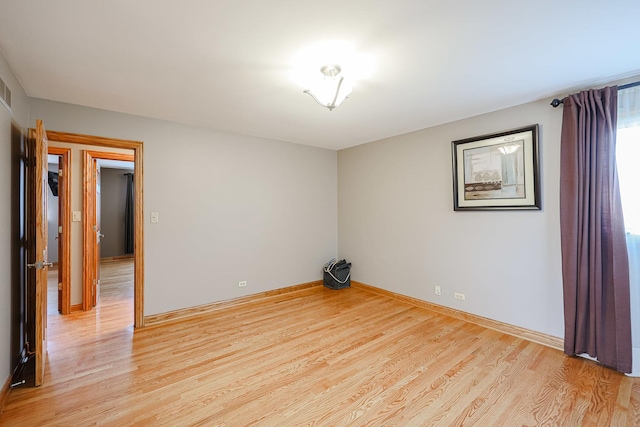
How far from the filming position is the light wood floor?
1844 millimetres

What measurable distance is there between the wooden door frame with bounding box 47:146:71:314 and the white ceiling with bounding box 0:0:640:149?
4.01 ft

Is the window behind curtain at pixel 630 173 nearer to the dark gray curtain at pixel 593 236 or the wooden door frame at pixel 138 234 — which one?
the dark gray curtain at pixel 593 236

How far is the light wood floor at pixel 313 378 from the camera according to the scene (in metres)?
1.84

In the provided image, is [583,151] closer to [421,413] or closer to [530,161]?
[530,161]

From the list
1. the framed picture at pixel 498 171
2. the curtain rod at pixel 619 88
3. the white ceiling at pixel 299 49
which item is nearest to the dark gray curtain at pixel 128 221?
the white ceiling at pixel 299 49

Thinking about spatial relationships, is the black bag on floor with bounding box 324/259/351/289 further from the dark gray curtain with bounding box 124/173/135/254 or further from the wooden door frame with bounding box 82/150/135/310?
the dark gray curtain with bounding box 124/173/135/254

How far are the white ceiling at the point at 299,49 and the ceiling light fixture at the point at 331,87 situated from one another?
0.39 feet

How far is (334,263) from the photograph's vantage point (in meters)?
4.87

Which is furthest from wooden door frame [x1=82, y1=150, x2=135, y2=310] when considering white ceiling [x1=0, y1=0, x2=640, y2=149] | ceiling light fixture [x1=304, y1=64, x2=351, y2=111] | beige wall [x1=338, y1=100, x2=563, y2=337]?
beige wall [x1=338, y1=100, x2=563, y2=337]

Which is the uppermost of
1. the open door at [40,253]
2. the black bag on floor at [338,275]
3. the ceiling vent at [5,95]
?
the ceiling vent at [5,95]

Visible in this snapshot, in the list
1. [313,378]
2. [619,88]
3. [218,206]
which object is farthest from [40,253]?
[619,88]

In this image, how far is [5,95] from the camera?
2.00 m

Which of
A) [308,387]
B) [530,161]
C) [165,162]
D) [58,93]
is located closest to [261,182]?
[165,162]

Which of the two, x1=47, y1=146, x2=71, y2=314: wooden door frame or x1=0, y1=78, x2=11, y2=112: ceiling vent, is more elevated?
x1=0, y1=78, x2=11, y2=112: ceiling vent
